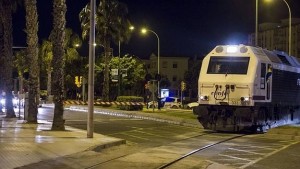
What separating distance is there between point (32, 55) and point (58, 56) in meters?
4.62

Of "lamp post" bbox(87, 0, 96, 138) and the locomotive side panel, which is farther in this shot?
the locomotive side panel

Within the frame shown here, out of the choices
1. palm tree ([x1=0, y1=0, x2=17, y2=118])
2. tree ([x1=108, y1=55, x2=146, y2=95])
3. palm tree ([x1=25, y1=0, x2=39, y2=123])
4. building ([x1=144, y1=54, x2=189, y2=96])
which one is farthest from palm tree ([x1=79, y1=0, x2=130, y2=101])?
building ([x1=144, y1=54, x2=189, y2=96])

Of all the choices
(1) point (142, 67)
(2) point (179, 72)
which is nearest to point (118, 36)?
(1) point (142, 67)

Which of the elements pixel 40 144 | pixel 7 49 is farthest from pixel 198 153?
pixel 7 49

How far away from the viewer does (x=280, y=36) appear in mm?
106938

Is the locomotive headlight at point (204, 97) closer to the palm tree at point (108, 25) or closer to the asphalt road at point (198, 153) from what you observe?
the asphalt road at point (198, 153)

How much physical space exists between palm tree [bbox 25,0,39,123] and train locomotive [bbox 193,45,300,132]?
27.0 ft

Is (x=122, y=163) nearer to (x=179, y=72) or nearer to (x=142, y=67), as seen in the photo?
(x=142, y=67)

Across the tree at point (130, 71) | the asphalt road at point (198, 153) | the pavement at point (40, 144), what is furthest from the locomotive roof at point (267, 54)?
the tree at point (130, 71)

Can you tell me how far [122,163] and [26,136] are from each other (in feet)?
23.7

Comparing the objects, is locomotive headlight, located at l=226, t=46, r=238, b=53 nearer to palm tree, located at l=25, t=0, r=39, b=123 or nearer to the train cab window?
the train cab window

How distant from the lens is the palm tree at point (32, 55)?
2789 cm

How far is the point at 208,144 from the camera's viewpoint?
65.8 feet

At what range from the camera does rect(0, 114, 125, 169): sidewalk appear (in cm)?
1472
